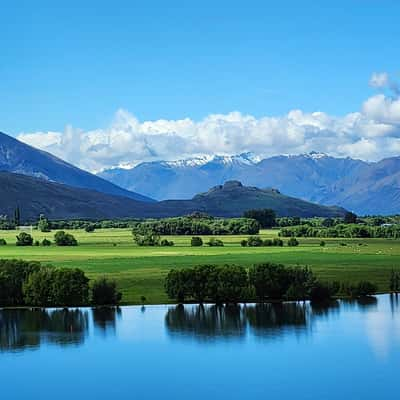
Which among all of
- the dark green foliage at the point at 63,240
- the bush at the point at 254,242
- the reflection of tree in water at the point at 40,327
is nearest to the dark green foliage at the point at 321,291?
the reflection of tree in water at the point at 40,327

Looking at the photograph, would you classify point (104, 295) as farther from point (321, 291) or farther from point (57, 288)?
point (321, 291)

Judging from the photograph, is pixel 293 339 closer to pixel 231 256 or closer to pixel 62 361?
pixel 62 361

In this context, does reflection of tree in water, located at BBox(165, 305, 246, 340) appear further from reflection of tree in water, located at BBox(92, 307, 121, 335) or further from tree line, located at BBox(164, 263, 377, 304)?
reflection of tree in water, located at BBox(92, 307, 121, 335)

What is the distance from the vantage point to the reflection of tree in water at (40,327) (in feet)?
226

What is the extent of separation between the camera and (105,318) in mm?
77750

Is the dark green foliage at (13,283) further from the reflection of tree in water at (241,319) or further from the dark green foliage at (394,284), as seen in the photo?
the dark green foliage at (394,284)

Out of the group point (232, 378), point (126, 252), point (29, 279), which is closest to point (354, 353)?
point (232, 378)

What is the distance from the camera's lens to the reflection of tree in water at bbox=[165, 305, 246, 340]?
7112 centimetres

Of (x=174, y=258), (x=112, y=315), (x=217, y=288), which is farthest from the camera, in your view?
(x=174, y=258)

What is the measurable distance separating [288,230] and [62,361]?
10968 cm

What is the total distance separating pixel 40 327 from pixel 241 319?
17302 mm

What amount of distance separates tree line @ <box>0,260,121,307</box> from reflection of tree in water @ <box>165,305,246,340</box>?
799cm

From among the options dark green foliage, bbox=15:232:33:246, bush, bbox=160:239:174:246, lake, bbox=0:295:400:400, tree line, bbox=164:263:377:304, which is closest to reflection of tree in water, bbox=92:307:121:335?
lake, bbox=0:295:400:400

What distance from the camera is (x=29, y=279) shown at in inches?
3334
